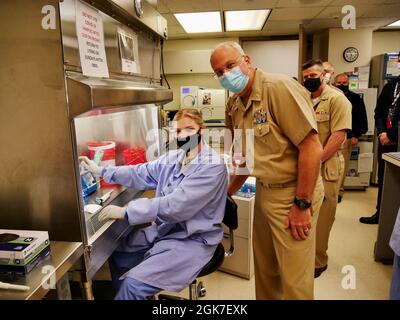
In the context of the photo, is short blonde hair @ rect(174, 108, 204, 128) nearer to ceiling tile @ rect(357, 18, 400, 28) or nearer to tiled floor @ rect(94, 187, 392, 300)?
tiled floor @ rect(94, 187, 392, 300)

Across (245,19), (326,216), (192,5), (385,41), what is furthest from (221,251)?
(385,41)

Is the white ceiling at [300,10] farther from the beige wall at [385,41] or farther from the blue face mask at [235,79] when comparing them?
the blue face mask at [235,79]

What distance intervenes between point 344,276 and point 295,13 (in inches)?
148

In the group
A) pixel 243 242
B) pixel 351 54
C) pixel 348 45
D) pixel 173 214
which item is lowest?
pixel 243 242

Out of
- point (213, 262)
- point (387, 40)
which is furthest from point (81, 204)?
point (387, 40)

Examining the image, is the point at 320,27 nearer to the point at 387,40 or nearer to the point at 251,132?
the point at 387,40

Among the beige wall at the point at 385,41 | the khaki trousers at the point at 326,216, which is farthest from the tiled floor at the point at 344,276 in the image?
the beige wall at the point at 385,41

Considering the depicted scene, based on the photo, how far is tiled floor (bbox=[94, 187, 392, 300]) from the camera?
82.5 inches

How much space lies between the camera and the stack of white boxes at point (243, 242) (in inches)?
86.0

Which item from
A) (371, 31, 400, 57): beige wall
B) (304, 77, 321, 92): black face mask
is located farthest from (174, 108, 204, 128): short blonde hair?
(371, 31, 400, 57): beige wall

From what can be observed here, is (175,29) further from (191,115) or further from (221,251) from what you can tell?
(221,251)

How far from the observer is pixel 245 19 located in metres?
4.88

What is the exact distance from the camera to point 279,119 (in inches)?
53.9

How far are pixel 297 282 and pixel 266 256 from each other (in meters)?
0.25
